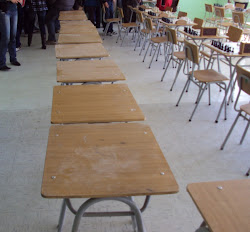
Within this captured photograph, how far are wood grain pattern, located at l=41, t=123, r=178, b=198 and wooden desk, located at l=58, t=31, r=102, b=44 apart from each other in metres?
1.97

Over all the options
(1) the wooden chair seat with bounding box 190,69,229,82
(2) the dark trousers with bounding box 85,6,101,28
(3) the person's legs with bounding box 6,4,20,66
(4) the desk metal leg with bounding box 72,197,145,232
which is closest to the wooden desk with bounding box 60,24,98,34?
(3) the person's legs with bounding box 6,4,20,66

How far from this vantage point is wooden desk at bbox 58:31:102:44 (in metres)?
3.27

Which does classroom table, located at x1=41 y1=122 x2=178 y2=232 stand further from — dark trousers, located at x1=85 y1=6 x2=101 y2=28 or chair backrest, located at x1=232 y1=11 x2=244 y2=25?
dark trousers, located at x1=85 y1=6 x2=101 y2=28

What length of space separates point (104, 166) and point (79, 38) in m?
2.52

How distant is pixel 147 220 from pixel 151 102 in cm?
202

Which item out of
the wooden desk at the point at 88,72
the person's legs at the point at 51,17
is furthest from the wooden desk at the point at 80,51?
the person's legs at the point at 51,17

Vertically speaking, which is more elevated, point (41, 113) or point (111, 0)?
point (111, 0)

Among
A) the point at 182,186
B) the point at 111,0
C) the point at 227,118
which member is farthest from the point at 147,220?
the point at 111,0

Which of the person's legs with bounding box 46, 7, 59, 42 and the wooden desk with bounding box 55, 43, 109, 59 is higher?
the wooden desk with bounding box 55, 43, 109, 59

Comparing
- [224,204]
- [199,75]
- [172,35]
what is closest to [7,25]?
[172,35]

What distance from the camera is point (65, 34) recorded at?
143 inches

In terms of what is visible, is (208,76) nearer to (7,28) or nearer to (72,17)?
(72,17)

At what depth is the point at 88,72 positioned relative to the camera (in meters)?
2.35

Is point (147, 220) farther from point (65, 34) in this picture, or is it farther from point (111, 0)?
point (111, 0)
